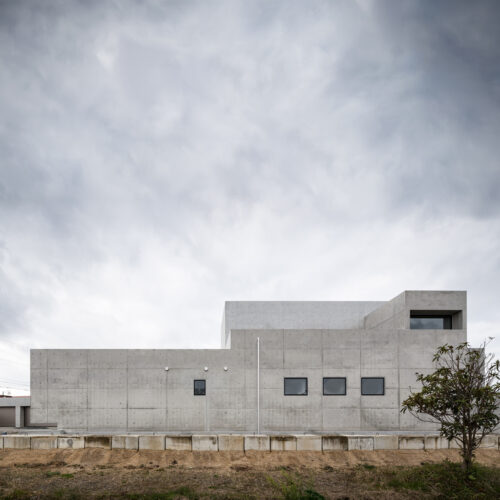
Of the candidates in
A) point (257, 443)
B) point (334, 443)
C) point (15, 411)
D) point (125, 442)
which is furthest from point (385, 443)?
point (15, 411)

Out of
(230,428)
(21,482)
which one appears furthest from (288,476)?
(230,428)

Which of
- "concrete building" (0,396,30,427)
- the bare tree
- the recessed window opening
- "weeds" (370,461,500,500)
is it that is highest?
the recessed window opening

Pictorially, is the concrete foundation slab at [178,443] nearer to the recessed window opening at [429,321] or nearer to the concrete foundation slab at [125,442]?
the concrete foundation slab at [125,442]

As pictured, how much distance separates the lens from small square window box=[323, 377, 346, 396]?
2269 centimetres

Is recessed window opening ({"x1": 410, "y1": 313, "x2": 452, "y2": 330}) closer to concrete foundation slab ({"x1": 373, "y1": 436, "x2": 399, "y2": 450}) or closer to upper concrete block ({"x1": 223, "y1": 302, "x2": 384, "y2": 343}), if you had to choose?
concrete foundation slab ({"x1": 373, "y1": 436, "x2": 399, "y2": 450})

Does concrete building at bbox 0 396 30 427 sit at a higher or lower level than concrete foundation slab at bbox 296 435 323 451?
lower

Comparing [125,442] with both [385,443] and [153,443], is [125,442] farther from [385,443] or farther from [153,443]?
[385,443]

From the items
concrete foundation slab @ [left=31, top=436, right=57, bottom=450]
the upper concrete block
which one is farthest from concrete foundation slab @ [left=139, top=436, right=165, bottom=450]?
the upper concrete block

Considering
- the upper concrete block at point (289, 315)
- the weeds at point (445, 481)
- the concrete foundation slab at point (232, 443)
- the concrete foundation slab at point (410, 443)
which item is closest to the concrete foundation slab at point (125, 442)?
the concrete foundation slab at point (232, 443)

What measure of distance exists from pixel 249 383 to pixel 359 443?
25.7 feet

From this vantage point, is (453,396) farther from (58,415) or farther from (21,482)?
(58,415)

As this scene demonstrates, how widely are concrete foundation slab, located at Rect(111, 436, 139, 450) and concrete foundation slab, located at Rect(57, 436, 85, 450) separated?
1192 millimetres

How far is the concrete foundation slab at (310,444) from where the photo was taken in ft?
52.0

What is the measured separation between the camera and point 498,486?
37.4 feet
